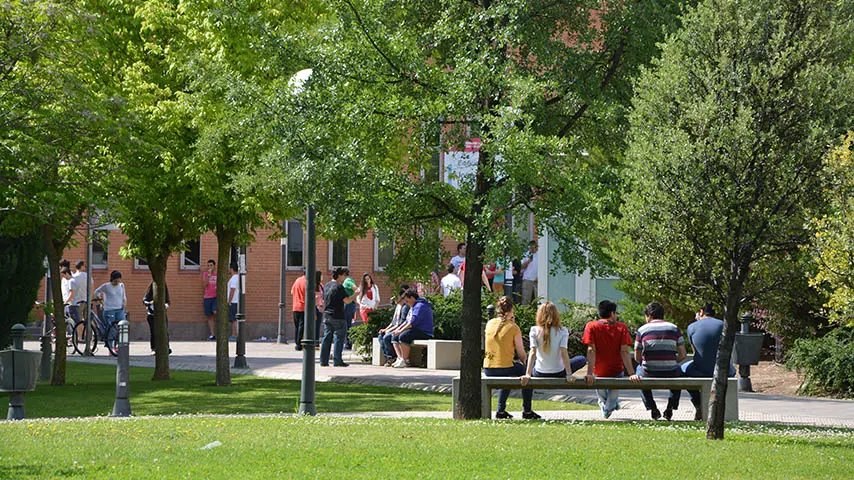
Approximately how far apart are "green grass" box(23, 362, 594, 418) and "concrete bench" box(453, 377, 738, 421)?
2.01 meters

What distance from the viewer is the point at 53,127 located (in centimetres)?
1767

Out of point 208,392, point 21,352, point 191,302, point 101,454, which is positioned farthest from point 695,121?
point 191,302

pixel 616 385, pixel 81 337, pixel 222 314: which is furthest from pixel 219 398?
pixel 81 337

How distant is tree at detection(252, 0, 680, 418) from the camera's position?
47.3ft

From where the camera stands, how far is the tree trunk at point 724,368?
12781mm

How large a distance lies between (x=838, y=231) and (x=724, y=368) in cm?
181

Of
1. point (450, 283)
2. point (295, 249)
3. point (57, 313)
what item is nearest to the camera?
point (57, 313)

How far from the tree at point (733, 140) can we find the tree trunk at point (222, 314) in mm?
9411

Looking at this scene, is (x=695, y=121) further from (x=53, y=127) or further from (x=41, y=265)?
(x=41, y=265)

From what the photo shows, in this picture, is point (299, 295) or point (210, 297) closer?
point (299, 295)

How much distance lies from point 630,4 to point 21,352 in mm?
8632

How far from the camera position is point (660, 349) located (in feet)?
51.3

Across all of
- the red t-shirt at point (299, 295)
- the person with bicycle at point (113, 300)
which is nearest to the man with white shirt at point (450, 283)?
the red t-shirt at point (299, 295)

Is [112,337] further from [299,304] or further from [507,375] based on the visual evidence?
[507,375]
